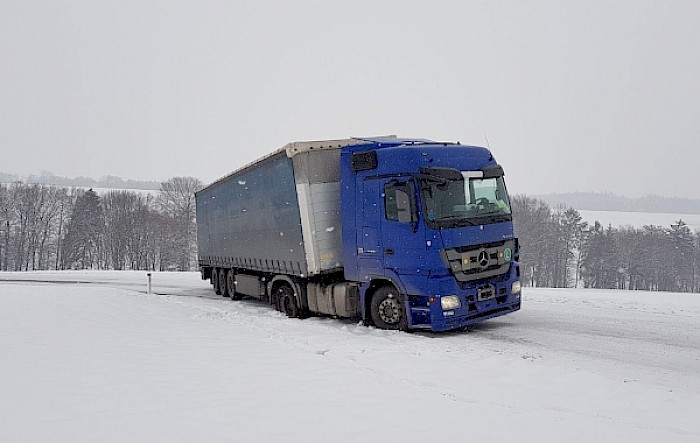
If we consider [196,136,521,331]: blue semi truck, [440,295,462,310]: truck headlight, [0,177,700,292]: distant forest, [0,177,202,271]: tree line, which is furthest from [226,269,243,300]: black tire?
[0,177,202,271]: tree line

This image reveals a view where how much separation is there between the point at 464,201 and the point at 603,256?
66.7m

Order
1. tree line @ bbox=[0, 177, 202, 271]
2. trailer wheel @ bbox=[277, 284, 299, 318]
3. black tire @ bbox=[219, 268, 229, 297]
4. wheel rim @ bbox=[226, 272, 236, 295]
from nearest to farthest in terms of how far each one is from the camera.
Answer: trailer wheel @ bbox=[277, 284, 299, 318]
wheel rim @ bbox=[226, 272, 236, 295]
black tire @ bbox=[219, 268, 229, 297]
tree line @ bbox=[0, 177, 202, 271]

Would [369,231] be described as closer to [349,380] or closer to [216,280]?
[349,380]

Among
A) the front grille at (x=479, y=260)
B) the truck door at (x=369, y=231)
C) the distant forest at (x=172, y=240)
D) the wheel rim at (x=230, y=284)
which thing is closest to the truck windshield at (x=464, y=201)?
the front grille at (x=479, y=260)

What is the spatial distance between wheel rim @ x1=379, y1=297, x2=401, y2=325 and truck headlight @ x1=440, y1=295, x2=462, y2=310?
38.7 inches

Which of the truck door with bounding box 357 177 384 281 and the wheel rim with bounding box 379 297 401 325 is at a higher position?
the truck door with bounding box 357 177 384 281

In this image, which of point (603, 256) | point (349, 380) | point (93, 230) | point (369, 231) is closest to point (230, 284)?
point (369, 231)

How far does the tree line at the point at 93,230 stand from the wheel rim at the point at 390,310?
53021 mm

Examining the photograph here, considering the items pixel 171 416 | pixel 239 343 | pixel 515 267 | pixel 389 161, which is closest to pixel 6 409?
pixel 171 416

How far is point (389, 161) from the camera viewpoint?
931 cm

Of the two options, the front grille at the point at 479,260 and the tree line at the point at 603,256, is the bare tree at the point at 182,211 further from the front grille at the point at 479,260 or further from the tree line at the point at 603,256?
the front grille at the point at 479,260

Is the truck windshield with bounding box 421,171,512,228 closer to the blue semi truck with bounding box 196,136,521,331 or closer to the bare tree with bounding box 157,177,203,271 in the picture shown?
the blue semi truck with bounding box 196,136,521,331

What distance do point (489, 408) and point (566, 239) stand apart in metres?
71.2

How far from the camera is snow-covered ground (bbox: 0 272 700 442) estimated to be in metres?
4.64
